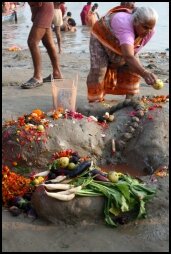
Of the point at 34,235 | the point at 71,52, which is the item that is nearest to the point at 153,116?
the point at 34,235

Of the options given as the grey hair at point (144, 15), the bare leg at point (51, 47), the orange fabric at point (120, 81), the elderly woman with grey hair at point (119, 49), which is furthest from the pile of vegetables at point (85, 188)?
the bare leg at point (51, 47)

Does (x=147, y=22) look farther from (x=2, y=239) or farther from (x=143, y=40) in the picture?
(x=2, y=239)

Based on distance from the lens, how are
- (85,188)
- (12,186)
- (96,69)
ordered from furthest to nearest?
(96,69), (12,186), (85,188)

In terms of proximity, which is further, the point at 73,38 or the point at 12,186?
the point at 73,38

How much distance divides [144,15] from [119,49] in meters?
0.61

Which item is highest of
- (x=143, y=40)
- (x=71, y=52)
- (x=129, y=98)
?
(x=143, y=40)

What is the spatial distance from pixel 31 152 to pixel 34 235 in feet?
4.62

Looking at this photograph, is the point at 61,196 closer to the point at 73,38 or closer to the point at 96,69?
the point at 96,69

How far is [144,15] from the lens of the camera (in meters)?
5.20

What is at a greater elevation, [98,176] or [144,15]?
[144,15]

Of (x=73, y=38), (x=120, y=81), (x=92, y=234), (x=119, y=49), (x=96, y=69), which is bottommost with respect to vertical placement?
(x=73, y=38)

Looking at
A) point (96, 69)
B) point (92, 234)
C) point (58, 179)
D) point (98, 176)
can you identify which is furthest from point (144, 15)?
point (92, 234)

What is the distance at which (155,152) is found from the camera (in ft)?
16.4

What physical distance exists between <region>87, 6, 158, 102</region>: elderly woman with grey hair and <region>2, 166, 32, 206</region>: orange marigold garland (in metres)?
1.86
